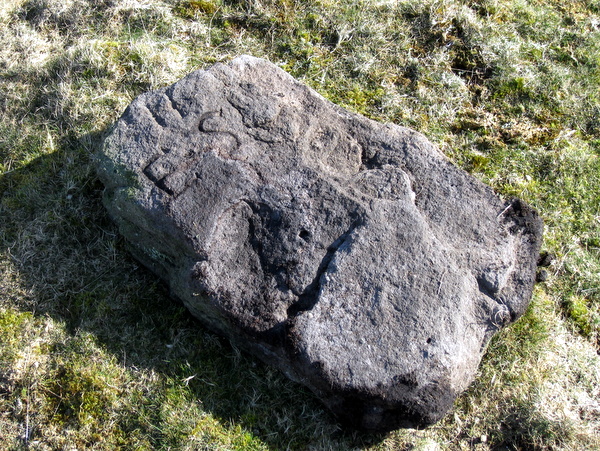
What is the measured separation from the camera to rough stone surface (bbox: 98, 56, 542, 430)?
2629 millimetres

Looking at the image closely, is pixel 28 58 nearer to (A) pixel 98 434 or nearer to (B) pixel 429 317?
(A) pixel 98 434

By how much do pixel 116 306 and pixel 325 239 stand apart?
1.39 meters

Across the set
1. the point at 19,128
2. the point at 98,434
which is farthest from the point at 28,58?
the point at 98,434

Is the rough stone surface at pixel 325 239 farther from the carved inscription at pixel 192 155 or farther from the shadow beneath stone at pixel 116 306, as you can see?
the shadow beneath stone at pixel 116 306

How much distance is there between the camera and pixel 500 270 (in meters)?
2.86

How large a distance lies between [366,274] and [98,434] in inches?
64.6

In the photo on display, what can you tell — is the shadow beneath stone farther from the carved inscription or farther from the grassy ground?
the carved inscription

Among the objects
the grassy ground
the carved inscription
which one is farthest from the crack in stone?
the carved inscription

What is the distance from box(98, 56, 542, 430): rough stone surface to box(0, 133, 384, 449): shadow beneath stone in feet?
0.59

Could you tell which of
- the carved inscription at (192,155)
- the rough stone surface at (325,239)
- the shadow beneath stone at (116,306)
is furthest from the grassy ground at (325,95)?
the carved inscription at (192,155)

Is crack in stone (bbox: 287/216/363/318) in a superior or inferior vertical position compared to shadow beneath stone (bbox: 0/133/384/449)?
superior

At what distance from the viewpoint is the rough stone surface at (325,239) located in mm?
2629

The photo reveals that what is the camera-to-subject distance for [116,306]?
336cm

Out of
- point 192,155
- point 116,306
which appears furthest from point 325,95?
point 116,306
